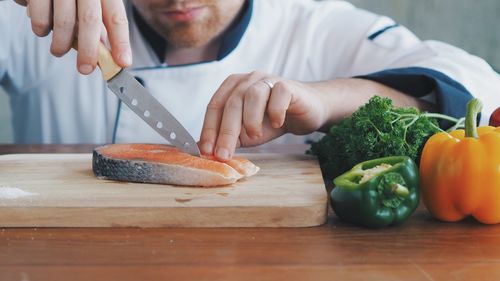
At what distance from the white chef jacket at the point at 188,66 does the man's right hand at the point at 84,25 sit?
100cm

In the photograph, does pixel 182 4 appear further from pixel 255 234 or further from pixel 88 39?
pixel 255 234

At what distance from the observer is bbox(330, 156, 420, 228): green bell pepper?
136 cm

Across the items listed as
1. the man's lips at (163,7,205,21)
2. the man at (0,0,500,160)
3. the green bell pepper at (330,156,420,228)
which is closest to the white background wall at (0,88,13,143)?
the man at (0,0,500,160)

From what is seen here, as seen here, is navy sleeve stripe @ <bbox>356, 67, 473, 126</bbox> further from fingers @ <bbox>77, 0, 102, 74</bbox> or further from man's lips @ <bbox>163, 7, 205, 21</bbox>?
fingers @ <bbox>77, 0, 102, 74</bbox>

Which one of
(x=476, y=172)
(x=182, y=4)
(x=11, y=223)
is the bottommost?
(x=11, y=223)

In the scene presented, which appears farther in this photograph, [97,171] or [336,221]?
[97,171]

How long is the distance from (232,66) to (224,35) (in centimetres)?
13

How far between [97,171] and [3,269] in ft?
1.67

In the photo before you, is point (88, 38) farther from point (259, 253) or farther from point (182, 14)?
point (182, 14)

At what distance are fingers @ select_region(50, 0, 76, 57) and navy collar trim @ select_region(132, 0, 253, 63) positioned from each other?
1.10 m

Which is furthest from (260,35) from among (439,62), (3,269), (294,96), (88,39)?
(3,269)

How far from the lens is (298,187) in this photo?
5.08 feet

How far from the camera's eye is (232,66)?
2.81 meters

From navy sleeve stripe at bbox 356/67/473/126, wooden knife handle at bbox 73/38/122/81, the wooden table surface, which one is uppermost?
wooden knife handle at bbox 73/38/122/81
